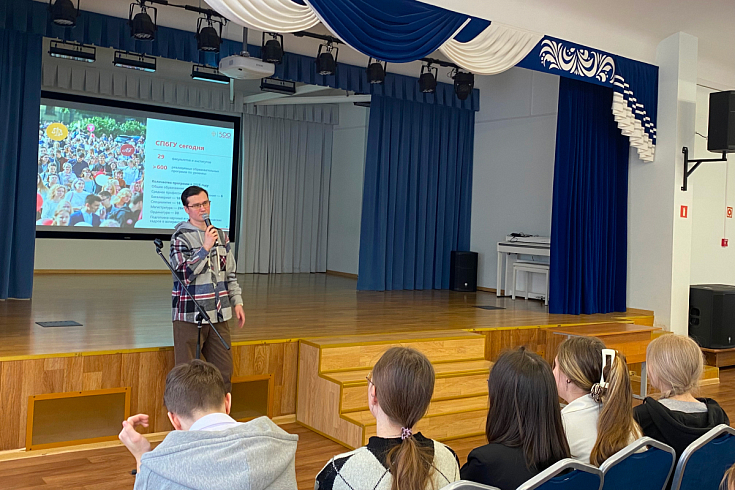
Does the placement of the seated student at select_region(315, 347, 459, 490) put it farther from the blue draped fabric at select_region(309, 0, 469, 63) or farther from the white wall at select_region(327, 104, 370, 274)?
the white wall at select_region(327, 104, 370, 274)

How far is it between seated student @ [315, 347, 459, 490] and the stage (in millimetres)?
2500

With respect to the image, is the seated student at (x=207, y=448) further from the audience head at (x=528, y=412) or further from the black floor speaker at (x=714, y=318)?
the black floor speaker at (x=714, y=318)

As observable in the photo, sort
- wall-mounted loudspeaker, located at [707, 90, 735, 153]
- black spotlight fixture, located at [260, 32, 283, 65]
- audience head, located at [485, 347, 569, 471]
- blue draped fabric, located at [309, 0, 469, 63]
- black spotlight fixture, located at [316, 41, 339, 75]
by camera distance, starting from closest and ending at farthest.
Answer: audience head, located at [485, 347, 569, 471] < blue draped fabric, located at [309, 0, 469, 63] < black spotlight fixture, located at [260, 32, 283, 65] < wall-mounted loudspeaker, located at [707, 90, 735, 153] < black spotlight fixture, located at [316, 41, 339, 75]

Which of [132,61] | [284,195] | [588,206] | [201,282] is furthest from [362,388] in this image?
[284,195]

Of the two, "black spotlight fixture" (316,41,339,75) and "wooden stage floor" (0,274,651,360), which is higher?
"black spotlight fixture" (316,41,339,75)

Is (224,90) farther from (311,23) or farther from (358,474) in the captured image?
(358,474)

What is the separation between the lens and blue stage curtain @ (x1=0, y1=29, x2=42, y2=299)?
6.36 m

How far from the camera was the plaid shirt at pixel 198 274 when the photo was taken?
371cm

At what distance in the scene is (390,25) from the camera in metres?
4.87

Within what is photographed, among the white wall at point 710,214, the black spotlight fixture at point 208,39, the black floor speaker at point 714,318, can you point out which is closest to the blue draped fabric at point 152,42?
the black spotlight fixture at point 208,39

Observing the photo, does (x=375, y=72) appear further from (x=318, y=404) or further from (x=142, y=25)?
(x=318, y=404)

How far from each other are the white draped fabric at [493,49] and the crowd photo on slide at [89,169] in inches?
230

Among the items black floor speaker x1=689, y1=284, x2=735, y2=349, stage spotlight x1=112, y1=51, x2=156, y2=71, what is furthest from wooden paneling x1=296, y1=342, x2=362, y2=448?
black floor speaker x1=689, y1=284, x2=735, y2=349

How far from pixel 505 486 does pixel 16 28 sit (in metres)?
5.88
